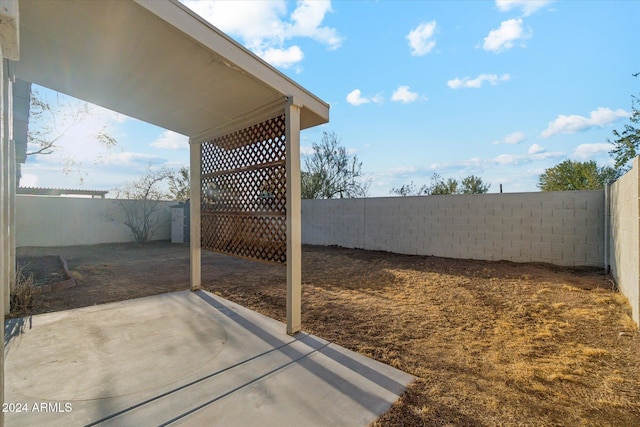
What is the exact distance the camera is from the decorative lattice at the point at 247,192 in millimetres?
3279

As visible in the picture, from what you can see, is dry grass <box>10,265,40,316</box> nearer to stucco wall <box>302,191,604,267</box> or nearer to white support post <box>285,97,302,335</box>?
white support post <box>285,97,302,335</box>

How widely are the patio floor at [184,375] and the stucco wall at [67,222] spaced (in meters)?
9.05

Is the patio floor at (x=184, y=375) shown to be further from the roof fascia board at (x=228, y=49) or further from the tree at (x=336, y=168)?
the tree at (x=336, y=168)

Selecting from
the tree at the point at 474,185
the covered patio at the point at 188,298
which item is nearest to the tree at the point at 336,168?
the tree at the point at 474,185

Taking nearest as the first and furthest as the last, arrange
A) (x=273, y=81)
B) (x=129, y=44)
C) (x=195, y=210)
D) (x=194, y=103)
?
(x=129, y=44)
(x=273, y=81)
(x=194, y=103)
(x=195, y=210)

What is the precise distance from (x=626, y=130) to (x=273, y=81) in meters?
10.5

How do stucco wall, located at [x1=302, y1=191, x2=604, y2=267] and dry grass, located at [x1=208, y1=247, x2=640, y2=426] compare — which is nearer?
dry grass, located at [x1=208, y1=247, x2=640, y2=426]

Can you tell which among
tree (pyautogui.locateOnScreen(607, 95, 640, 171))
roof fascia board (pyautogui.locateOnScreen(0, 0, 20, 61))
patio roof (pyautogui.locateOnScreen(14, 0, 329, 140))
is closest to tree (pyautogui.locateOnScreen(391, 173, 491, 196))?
tree (pyautogui.locateOnScreen(607, 95, 640, 171))

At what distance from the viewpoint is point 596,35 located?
4598 millimetres

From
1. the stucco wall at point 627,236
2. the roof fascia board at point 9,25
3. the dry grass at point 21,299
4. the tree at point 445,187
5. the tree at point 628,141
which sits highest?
the tree at point 628,141

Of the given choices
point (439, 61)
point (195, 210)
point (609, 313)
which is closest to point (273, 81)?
point (195, 210)

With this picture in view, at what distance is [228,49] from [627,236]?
5.12m

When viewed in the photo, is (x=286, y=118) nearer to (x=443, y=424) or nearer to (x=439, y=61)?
(x=443, y=424)

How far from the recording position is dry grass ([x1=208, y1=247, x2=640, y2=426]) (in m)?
2.00
